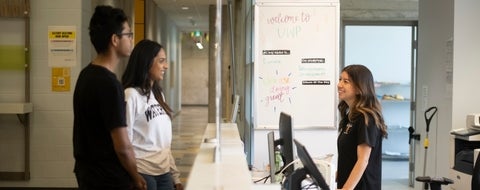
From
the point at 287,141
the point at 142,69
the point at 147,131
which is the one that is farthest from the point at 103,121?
the point at 287,141

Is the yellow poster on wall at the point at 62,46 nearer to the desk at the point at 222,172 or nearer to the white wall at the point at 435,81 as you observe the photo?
the desk at the point at 222,172

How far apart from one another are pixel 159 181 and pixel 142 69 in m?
0.60

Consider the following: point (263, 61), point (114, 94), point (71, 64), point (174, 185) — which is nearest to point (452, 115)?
point (263, 61)

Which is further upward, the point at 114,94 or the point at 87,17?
the point at 87,17

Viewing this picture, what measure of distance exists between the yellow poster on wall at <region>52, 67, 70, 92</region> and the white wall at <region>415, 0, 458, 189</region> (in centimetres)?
407

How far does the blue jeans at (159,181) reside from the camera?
2473 millimetres

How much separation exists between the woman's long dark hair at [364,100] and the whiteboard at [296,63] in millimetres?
1092

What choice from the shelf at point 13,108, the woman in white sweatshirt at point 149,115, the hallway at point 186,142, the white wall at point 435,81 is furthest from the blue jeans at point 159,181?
the shelf at point 13,108

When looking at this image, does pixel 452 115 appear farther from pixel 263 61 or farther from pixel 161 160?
pixel 161 160

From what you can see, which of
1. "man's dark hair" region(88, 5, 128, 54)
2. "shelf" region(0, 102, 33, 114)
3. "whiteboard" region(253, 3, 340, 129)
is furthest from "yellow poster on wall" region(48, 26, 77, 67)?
"man's dark hair" region(88, 5, 128, 54)

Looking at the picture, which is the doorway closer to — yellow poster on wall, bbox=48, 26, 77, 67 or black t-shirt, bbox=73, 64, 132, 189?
yellow poster on wall, bbox=48, 26, 77, 67

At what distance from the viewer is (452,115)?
15.1 feet

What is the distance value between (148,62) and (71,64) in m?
3.41

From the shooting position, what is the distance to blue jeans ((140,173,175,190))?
8.11 feet
